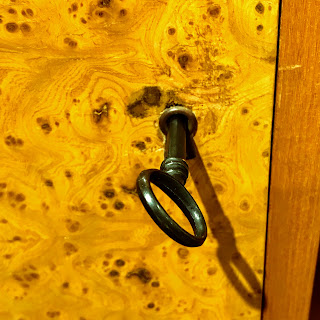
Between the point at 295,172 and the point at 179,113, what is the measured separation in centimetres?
21

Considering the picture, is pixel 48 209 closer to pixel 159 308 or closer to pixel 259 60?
pixel 159 308

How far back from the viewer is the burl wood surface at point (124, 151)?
680 millimetres

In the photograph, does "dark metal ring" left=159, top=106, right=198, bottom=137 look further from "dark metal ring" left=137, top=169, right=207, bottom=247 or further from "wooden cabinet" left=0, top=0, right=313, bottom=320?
"dark metal ring" left=137, top=169, right=207, bottom=247

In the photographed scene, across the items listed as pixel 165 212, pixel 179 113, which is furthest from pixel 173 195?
pixel 179 113

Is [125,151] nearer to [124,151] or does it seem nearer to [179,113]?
[124,151]

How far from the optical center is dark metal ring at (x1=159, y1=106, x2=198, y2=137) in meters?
0.73

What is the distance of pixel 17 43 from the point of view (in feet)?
2.28

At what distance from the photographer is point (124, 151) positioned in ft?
2.52

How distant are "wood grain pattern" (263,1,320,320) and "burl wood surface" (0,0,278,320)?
20mm

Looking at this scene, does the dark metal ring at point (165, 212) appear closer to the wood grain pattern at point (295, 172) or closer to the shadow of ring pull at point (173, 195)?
the shadow of ring pull at point (173, 195)

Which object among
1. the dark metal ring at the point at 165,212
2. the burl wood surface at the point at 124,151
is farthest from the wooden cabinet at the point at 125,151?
the dark metal ring at the point at 165,212

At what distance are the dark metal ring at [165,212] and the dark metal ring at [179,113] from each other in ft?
0.53

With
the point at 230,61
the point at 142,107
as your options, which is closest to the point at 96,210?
the point at 142,107

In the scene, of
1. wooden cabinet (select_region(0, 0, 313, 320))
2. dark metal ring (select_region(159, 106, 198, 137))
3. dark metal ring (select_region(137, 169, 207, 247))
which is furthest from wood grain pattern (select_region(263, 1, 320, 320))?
dark metal ring (select_region(137, 169, 207, 247))
